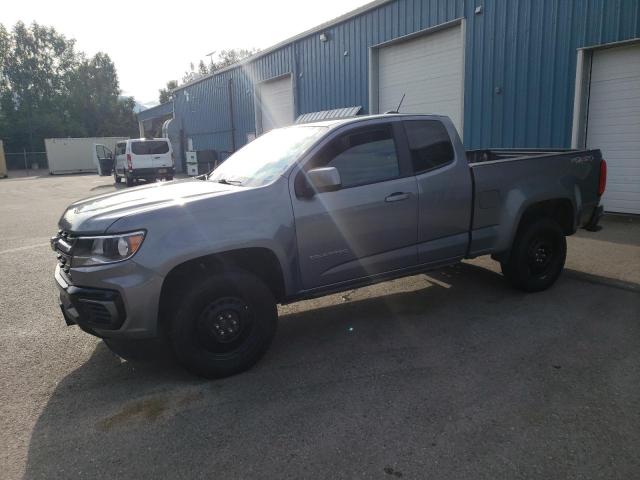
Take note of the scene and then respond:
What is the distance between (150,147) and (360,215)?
1748 cm

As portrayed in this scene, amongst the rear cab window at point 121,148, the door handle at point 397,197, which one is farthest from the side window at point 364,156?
the rear cab window at point 121,148

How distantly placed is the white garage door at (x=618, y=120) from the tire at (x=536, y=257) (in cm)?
503

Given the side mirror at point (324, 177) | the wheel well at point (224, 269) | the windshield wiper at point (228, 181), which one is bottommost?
the wheel well at point (224, 269)

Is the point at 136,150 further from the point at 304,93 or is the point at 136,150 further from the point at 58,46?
the point at 58,46

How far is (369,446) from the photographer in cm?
276

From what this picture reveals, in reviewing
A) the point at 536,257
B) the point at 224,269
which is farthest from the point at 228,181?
the point at 536,257

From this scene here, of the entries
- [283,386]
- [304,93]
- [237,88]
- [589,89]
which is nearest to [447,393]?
[283,386]

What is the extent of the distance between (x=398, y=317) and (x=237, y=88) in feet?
65.9

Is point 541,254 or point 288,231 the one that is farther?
point 541,254

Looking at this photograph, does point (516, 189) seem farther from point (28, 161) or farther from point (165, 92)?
point (165, 92)

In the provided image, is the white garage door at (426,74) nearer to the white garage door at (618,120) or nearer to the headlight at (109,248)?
the white garage door at (618,120)

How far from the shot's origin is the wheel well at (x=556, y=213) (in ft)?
16.9

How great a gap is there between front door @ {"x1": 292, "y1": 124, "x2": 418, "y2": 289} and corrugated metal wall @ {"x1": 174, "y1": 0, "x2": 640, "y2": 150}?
21.8 feet

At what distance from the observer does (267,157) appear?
4.32 meters
